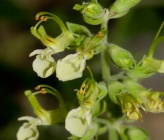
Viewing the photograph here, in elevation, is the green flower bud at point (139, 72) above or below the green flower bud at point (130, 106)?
above

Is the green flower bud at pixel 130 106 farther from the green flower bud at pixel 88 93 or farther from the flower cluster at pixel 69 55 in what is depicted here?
the flower cluster at pixel 69 55

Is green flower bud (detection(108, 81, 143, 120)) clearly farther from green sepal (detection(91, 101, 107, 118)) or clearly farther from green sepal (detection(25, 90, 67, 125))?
green sepal (detection(25, 90, 67, 125))

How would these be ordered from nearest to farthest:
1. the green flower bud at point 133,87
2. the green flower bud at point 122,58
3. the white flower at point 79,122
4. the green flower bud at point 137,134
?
1. the white flower at point 79,122
2. the green flower bud at point 122,58
3. the green flower bud at point 133,87
4. the green flower bud at point 137,134

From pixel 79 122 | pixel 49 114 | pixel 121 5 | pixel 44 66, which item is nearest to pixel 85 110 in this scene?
pixel 79 122

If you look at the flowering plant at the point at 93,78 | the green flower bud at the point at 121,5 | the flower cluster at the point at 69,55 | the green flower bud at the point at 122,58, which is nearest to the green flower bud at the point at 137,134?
the flowering plant at the point at 93,78

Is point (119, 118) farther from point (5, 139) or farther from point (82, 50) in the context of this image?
point (5, 139)

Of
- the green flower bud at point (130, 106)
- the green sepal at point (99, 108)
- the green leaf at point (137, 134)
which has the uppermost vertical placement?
the green sepal at point (99, 108)

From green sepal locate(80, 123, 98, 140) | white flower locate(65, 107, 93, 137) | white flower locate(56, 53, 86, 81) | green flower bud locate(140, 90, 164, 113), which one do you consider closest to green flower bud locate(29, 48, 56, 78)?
white flower locate(56, 53, 86, 81)
